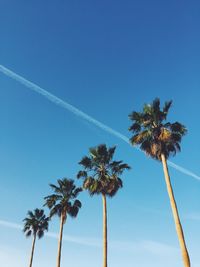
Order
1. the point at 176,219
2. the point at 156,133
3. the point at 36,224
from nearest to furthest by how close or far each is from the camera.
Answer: the point at 176,219 < the point at 156,133 < the point at 36,224

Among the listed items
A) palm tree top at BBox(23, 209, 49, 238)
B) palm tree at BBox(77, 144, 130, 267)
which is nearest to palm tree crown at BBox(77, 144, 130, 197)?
palm tree at BBox(77, 144, 130, 267)

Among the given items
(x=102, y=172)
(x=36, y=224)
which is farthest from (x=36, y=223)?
(x=102, y=172)

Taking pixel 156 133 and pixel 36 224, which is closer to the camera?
pixel 156 133

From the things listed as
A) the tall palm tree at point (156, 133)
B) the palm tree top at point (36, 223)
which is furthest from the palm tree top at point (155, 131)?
the palm tree top at point (36, 223)

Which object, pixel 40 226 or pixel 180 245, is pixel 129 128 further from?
pixel 40 226

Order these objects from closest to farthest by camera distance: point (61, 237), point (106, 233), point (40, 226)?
point (106, 233)
point (61, 237)
point (40, 226)

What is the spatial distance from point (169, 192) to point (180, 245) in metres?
4.14

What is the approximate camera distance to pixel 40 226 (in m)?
47.9

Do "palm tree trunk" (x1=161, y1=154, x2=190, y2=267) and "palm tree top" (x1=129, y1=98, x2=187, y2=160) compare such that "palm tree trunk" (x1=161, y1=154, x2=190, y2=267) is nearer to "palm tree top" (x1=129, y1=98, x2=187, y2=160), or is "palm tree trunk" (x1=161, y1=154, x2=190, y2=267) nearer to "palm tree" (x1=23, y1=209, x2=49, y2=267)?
"palm tree top" (x1=129, y1=98, x2=187, y2=160)

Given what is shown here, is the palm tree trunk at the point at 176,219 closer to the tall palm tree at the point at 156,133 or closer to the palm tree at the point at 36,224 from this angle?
the tall palm tree at the point at 156,133

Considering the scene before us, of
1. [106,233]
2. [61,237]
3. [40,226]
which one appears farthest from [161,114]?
[40,226]

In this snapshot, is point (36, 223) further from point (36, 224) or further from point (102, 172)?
point (102, 172)

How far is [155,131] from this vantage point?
2441 cm

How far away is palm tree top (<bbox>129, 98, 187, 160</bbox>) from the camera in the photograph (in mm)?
23609
